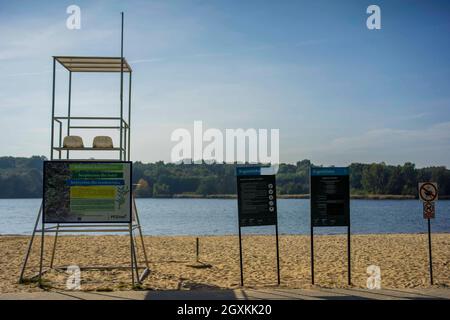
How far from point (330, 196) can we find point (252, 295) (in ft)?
8.12

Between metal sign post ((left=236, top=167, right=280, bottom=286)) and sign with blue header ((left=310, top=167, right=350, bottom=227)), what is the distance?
726 millimetres

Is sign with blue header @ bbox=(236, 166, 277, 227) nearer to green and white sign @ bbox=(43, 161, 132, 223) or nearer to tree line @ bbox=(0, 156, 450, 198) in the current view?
green and white sign @ bbox=(43, 161, 132, 223)

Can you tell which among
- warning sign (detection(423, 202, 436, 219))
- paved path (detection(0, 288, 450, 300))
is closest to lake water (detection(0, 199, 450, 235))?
warning sign (detection(423, 202, 436, 219))

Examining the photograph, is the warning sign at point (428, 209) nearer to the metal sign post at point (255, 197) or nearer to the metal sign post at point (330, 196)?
the metal sign post at point (330, 196)

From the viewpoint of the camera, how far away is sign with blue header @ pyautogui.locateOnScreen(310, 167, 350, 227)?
29.7ft

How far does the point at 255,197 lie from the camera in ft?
29.6

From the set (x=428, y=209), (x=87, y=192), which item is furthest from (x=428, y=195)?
(x=87, y=192)

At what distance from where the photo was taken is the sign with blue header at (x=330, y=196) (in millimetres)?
9055

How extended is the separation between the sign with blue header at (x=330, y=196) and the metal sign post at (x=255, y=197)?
0.73m

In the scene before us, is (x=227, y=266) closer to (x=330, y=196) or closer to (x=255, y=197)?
(x=255, y=197)

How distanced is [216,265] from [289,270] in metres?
1.96
